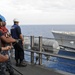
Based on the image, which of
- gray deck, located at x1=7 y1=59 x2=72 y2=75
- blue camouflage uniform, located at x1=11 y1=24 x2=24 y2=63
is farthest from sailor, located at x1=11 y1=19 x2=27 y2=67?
gray deck, located at x1=7 y1=59 x2=72 y2=75

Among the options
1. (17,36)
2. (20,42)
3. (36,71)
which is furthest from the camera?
(20,42)

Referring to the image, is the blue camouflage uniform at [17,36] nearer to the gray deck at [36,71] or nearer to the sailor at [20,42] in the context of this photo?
the sailor at [20,42]

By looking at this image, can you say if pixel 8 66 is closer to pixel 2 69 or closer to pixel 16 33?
pixel 2 69

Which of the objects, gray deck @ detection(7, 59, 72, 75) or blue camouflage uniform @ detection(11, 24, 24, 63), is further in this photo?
blue camouflage uniform @ detection(11, 24, 24, 63)

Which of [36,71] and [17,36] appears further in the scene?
[17,36]

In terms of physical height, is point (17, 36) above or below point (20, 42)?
above

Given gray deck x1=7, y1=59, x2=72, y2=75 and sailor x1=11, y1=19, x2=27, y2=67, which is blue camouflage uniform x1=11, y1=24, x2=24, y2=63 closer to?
sailor x1=11, y1=19, x2=27, y2=67

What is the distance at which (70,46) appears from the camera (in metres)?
28.8

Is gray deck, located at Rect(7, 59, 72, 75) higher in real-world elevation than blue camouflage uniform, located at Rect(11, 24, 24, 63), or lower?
lower

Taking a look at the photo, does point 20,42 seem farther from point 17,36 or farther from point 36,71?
point 36,71

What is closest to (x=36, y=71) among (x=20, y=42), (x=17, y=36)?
(x=20, y=42)

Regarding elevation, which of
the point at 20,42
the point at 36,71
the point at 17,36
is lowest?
the point at 36,71

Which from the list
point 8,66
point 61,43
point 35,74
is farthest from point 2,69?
point 61,43

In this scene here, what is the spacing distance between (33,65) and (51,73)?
1588 millimetres
